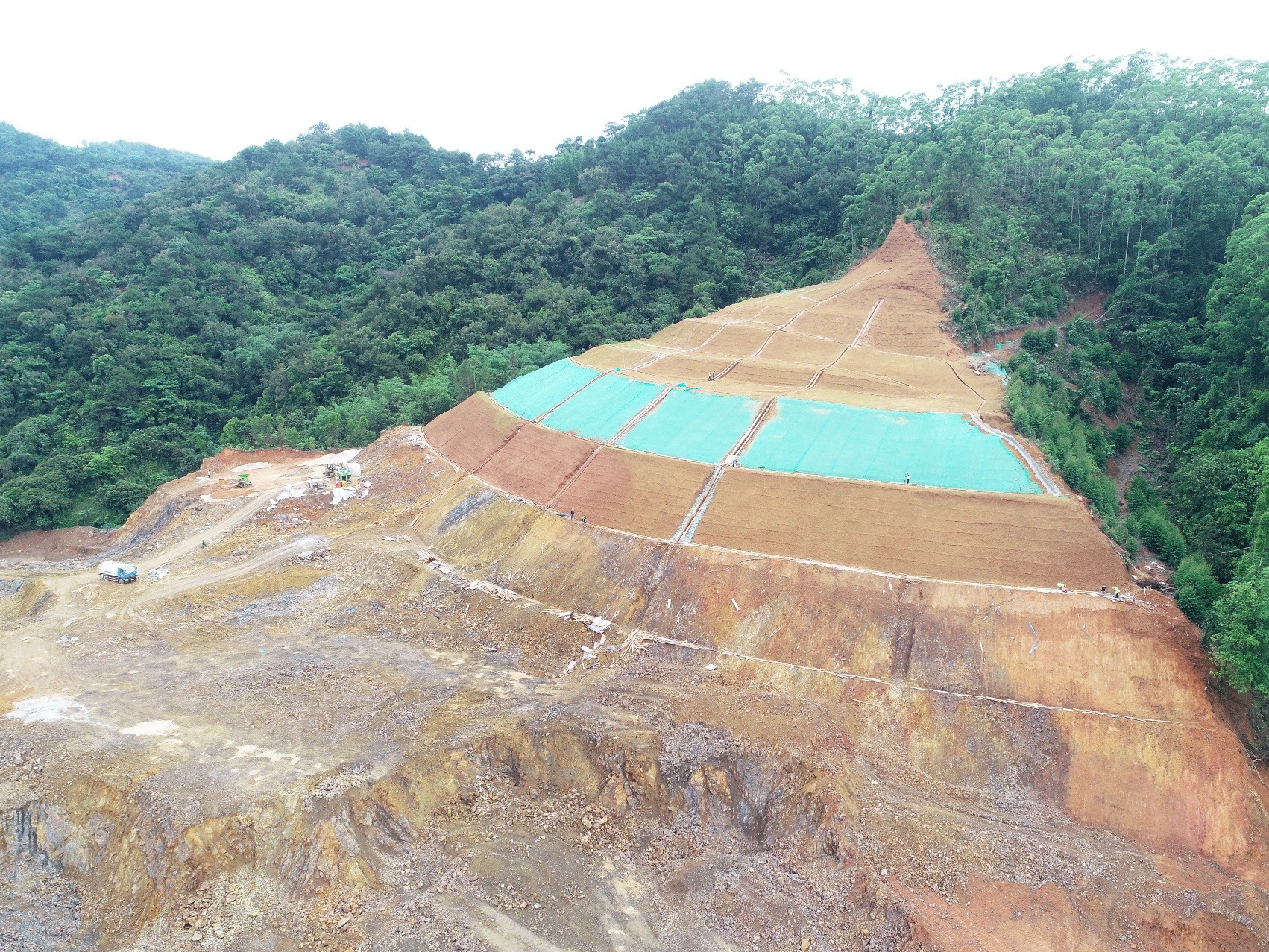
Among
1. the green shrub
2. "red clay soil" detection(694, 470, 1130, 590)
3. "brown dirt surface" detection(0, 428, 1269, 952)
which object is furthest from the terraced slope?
the green shrub

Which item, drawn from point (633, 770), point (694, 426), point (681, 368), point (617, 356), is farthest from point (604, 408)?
point (633, 770)

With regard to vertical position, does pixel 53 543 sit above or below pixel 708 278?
below

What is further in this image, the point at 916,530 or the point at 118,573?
the point at 118,573

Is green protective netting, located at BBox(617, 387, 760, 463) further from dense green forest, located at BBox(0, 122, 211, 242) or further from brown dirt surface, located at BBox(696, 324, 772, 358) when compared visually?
dense green forest, located at BBox(0, 122, 211, 242)

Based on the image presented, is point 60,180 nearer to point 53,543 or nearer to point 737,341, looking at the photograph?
point 53,543

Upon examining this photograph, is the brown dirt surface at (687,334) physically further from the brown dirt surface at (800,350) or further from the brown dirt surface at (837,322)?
the brown dirt surface at (837,322)

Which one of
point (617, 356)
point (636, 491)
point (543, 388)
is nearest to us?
point (636, 491)

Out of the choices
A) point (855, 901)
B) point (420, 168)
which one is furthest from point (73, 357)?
point (855, 901)
